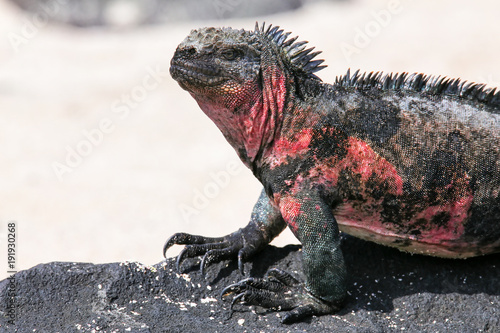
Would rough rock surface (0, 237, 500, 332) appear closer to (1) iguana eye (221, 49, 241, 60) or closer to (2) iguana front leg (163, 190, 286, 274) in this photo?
(2) iguana front leg (163, 190, 286, 274)

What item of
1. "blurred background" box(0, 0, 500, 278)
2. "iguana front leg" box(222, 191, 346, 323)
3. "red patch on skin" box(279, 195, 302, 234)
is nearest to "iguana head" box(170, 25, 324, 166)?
"red patch on skin" box(279, 195, 302, 234)

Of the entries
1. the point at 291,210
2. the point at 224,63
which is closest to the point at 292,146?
the point at 291,210

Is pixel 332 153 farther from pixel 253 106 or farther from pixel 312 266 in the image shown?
pixel 312 266

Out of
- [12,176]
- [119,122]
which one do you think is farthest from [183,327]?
[119,122]

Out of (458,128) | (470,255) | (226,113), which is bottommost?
(470,255)

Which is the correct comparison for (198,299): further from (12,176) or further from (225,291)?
(12,176)

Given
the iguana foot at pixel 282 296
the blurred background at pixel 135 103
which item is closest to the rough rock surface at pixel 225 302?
the iguana foot at pixel 282 296
